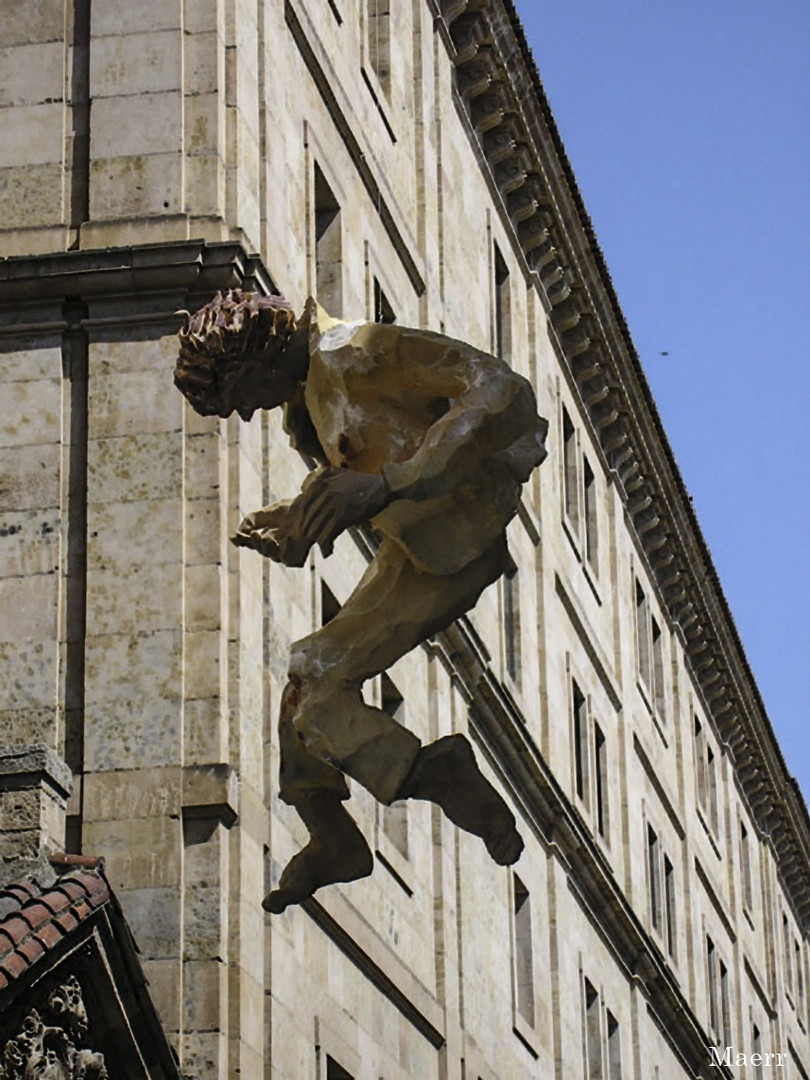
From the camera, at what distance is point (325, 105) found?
94.7ft

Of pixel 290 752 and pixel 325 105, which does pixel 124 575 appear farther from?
pixel 290 752

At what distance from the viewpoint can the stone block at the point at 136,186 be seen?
981 inches

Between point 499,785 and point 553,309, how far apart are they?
9315 millimetres

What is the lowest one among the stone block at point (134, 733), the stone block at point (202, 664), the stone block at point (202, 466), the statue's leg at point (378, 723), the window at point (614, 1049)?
the statue's leg at point (378, 723)

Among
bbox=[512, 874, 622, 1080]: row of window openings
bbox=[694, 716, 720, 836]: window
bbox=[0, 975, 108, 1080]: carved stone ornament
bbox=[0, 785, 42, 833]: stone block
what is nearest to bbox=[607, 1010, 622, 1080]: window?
bbox=[512, 874, 622, 1080]: row of window openings

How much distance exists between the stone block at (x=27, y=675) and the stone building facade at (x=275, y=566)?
2 cm

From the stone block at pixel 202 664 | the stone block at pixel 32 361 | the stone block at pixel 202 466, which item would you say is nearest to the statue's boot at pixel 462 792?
the stone block at pixel 202 664

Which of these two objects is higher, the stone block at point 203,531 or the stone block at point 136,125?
the stone block at point 136,125

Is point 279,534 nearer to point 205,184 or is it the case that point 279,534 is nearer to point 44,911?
point 44,911

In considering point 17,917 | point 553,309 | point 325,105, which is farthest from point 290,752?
point 553,309

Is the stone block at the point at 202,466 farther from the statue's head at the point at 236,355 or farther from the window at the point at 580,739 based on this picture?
the window at the point at 580,739

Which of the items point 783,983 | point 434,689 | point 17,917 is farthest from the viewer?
point 783,983

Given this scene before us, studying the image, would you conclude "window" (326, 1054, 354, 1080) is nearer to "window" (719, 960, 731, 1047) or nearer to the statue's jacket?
the statue's jacket

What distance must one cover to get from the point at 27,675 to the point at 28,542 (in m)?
1.14
